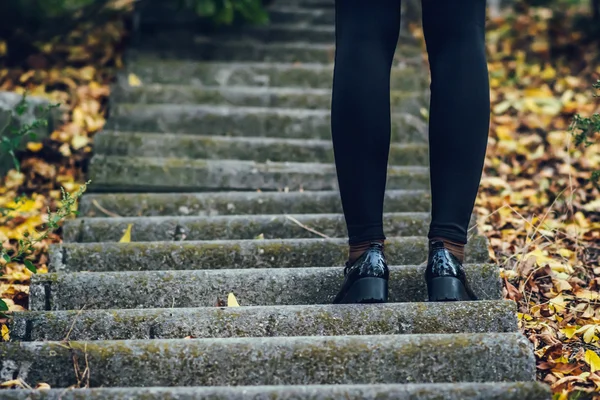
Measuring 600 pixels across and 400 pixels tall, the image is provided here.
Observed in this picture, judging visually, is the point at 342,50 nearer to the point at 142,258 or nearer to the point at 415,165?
the point at 142,258

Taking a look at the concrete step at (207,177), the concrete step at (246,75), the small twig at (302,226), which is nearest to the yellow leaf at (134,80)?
the concrete step at (246,75)

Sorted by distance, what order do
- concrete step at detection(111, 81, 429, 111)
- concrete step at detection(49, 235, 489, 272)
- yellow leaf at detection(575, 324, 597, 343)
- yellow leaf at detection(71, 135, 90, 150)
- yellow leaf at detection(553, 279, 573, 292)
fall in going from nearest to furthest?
1. yellow leaf at detection(575, 324, 597, 343)
2. yellow leaf at detection(553, 279, 573, 292)
3. concrete step at detection(49, 235, 489, 272)
4. yellow leaf at detection(71, 135, 90, 150)
5. concrete step at detection(111, 81, 429, 111)

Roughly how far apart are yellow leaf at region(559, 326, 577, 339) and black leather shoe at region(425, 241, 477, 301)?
1.26ft

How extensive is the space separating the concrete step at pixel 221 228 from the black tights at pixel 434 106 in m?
0.82

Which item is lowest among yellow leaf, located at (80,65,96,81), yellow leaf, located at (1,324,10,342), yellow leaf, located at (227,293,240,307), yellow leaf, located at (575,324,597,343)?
yellow leaf, located at (1,324,10,342)

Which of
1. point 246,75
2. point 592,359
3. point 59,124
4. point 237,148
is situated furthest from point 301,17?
point 592,359

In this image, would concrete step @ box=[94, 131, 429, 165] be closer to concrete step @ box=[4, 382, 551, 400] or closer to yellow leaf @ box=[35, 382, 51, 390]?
yellow leaf @ box=[35, 382, 51, 390]

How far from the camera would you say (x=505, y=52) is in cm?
487

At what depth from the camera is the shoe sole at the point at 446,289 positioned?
177 cm

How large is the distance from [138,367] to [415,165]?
1.96 metres

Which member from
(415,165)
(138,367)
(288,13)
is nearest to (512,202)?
(415,165)

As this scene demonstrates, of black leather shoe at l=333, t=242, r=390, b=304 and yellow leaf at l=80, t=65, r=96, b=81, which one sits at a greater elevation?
yellow leaf at l=80, t=65, r=96, b=81

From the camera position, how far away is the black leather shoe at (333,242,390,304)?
176 centimetres

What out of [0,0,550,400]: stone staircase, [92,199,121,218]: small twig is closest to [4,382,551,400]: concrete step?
[0,0,550,400]: stone staircase
